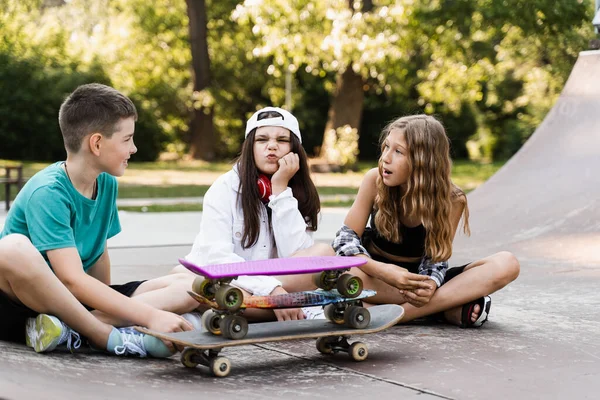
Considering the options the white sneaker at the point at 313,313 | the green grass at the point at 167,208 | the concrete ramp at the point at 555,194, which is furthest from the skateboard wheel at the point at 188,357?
the green grass at the point at 167,208

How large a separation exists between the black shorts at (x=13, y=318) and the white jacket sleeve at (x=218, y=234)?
31.6 inches

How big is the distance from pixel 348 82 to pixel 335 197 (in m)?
8.77

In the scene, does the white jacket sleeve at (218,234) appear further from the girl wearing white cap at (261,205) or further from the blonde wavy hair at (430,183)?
the blonde wavy hair at (430,183)

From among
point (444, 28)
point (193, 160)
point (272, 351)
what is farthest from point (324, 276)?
point (193, 160)

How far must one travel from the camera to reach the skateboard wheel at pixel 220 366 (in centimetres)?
331

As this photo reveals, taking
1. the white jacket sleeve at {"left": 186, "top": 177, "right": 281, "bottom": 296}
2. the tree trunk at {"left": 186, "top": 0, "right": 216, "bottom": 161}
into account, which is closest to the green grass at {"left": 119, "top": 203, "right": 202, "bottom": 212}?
the white jacket sleeve at {"left": 186, "top": 177, "right": 281, "bottom": 296}

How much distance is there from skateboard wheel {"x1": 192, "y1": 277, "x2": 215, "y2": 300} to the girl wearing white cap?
0.67m

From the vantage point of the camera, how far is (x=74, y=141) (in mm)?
3811

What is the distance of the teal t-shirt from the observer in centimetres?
358

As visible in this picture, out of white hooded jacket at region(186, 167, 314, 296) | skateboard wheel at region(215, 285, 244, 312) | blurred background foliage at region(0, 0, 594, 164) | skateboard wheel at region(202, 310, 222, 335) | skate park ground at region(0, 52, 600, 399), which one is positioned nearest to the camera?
skate park ground at region(0, 52, 600, 399)

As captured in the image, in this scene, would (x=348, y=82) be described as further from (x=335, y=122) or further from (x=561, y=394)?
(x=561, y=394)

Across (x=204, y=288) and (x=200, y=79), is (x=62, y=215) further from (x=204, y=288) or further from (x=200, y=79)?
(x=200, y=79)

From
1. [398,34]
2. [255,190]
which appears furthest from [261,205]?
[398,34]

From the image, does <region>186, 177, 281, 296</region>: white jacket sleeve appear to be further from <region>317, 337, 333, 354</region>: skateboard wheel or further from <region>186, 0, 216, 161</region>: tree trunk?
<region>186, 0, 216, 161</region>: tree trunk
